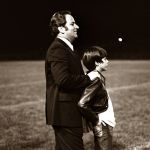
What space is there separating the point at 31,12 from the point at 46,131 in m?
37.7

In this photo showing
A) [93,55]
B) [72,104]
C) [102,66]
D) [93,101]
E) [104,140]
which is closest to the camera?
[72,104]


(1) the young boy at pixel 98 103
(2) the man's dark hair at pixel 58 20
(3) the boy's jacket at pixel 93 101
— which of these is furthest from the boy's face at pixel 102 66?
(2) the man's dark hair at pixel 58 20

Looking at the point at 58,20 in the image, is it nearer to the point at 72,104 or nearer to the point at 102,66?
the point at 102,66

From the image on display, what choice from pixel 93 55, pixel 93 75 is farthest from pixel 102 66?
pixel 93 55

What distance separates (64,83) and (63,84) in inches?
0.7

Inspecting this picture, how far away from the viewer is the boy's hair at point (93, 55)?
4477 mm

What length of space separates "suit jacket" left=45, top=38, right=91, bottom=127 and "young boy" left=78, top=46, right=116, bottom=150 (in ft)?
0.29

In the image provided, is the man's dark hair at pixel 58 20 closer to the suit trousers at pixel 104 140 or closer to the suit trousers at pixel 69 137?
the suit trousers at pixel 69 137

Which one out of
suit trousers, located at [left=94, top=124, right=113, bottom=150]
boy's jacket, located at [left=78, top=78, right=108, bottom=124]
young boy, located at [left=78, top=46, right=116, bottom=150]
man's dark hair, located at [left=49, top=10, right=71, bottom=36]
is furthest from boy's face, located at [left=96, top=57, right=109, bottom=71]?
suit trousers, located at [left=94, top=124, right=113, bottom=150]

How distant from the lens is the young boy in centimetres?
419

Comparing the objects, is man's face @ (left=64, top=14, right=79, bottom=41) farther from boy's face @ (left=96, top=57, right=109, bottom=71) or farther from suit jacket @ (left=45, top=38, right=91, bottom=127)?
boy's face @ (left=96, top=57, right=109, bottom=71)

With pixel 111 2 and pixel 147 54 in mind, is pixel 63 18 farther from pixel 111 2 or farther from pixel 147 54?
pixel 111 2

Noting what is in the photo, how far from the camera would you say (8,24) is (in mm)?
44281

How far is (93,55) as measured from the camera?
14.8 feet
